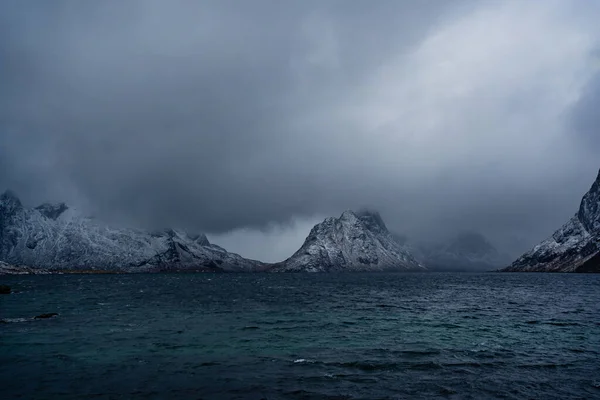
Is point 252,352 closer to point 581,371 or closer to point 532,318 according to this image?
point 581,371

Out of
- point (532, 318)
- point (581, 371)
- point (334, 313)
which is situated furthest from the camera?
point (334, 313)

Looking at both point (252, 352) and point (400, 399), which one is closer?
point (400, 399)

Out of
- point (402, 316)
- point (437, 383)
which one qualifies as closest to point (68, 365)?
point (437, 383)

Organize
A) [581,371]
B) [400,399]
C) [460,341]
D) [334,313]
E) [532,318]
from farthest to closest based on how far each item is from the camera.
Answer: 1. [334,313]
2. [532,318]
3. [460,341]
4. [581,371]
5. [400,399]

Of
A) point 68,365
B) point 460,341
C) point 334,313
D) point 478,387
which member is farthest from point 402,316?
point 68,365

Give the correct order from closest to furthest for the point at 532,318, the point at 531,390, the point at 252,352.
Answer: the point at 531,390 < the point at 252,352 < the point at 532,318

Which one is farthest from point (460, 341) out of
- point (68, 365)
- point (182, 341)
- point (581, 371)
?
point (68, 365)

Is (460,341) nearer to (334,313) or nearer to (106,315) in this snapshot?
(334,313)

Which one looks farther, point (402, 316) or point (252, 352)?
point (402, 316)

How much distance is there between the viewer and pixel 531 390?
24.3 m

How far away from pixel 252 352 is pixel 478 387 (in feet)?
60.3

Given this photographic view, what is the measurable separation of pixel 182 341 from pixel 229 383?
51.9ft

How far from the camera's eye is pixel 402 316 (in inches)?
2254

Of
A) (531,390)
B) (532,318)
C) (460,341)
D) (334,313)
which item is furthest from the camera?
(334,313)
